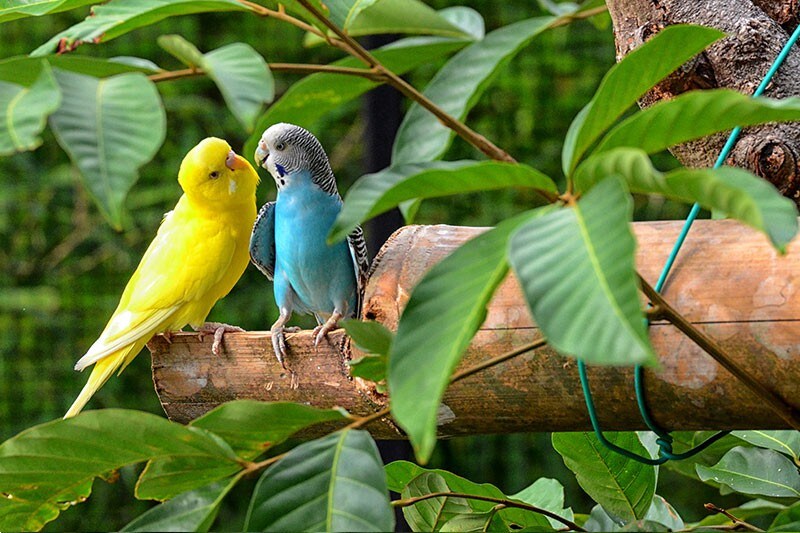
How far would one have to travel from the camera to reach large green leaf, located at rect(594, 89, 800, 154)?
12.9 inches

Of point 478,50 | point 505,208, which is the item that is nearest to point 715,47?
point 478,50

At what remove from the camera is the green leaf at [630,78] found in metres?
0.37

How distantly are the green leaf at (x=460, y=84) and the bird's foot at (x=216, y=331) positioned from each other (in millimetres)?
273

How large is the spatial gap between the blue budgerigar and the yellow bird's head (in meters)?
0.05

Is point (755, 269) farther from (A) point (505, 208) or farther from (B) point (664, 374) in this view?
(A) point (505, 208)

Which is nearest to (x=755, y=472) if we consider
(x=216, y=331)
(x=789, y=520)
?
(x=789, y=520)

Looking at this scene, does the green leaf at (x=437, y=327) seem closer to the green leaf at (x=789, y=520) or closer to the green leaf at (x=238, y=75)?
the green leaf at (x=238, y=75)

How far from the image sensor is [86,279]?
64.5 inches

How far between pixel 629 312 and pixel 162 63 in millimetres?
1482

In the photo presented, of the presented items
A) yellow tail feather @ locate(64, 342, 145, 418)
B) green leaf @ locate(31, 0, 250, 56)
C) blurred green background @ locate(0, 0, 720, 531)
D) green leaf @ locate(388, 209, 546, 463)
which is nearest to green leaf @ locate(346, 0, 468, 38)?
green leaf @ locate(31, 0, 250, 56)

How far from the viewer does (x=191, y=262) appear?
2.92ft

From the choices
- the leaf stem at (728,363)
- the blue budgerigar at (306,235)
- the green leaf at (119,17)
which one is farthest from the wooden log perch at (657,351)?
the green leaf at (119,17)

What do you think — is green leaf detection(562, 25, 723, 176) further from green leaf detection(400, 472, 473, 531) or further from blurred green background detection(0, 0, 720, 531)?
blurred green background detection(0, 0, 720, 531)

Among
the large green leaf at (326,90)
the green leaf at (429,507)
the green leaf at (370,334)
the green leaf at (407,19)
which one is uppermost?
the green leaf at (407,19)
